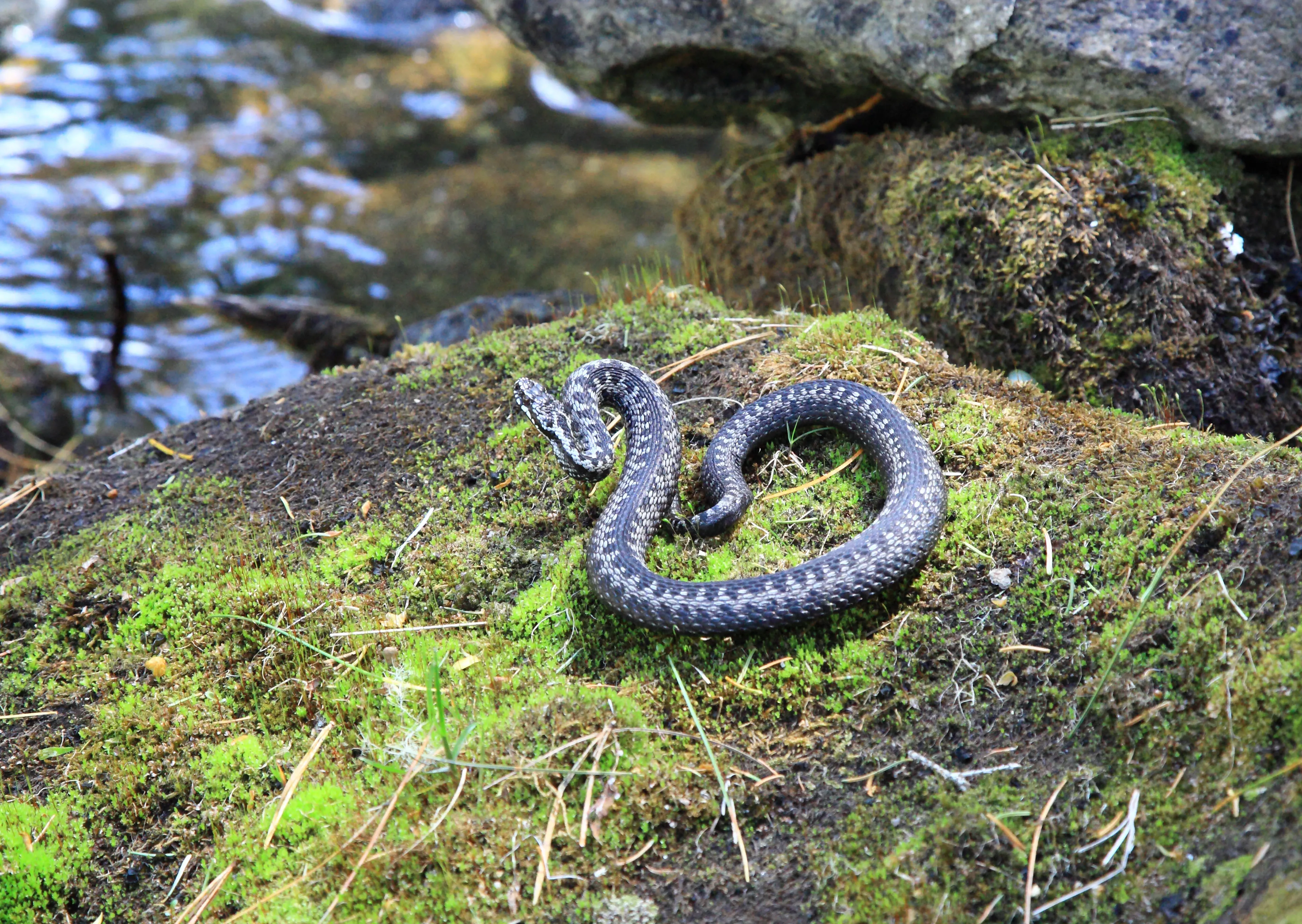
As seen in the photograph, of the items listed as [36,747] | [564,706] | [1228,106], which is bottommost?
[36,747]

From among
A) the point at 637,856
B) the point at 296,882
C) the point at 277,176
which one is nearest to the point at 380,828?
the point at 296,882

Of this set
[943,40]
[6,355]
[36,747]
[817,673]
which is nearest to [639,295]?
[943,40]

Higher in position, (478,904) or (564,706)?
(564,706)

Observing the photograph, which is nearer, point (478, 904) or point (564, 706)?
point (478, 904)

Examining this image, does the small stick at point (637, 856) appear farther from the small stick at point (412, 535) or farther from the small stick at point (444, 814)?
the small stick at point (412, 535)

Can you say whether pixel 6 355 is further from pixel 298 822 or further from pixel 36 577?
pixel 298 822

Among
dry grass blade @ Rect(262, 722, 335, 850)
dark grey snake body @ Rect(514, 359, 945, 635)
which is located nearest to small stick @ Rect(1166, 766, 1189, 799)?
dark grey snake body @ Rect(514, 359, 945, 635)

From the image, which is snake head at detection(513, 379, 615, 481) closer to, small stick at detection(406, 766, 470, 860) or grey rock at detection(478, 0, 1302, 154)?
small stick at detection(406, 766, 470, 860)
